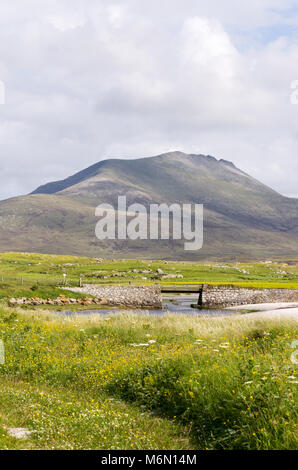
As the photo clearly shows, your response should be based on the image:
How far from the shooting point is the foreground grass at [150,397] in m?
8.76

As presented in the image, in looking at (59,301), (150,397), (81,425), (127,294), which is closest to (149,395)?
(150,397)

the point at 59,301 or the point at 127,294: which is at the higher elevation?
the point at 59,301

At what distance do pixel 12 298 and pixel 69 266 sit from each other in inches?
2440

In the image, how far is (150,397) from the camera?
12.1 m

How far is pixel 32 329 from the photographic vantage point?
890 inches

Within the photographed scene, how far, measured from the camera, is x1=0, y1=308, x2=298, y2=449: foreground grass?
876cm

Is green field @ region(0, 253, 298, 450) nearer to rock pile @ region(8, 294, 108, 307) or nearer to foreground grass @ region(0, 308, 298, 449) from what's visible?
foreground grass @ region(0, 308, 298, 449)

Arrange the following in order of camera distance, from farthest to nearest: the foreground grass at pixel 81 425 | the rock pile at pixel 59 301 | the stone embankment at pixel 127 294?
the stone embankment at pixel 127 294 → the rock pile at pixel 59 301 → the foreground grass at pixel 81 425

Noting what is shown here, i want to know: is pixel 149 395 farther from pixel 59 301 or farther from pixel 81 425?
pixel 59 301

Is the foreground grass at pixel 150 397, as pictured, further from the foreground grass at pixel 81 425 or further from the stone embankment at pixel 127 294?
the stone embankment at pixel 127 294

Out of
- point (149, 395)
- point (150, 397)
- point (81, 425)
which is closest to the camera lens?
point (81, 425)

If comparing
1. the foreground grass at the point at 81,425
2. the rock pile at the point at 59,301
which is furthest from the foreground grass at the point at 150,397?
the rock pile at the point at 59,301

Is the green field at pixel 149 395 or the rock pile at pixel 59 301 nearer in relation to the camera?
the green field at pixel 149 395
